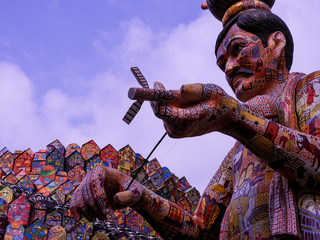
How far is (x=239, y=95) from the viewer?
3375mm

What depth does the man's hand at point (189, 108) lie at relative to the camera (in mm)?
2400

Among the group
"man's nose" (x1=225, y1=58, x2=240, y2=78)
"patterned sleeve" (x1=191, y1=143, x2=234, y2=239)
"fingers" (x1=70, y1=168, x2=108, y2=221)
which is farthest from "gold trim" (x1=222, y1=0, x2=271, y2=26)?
"fingers" (x1=70, y1=168, x2=108, y2=221)

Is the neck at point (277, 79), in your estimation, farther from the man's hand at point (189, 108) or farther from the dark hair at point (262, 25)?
the man's hand at point (189, 108)

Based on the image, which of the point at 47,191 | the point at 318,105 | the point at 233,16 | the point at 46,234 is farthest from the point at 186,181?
the point at 318,105

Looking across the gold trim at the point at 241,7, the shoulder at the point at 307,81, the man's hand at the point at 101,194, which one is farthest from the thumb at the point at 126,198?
the gold trim at the point at 241,7

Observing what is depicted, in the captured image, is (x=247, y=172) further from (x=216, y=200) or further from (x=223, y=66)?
(x=223, y=66)

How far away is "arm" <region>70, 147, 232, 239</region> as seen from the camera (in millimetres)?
2713

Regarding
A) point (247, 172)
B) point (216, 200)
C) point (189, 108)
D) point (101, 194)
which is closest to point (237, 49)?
point (247, 172)

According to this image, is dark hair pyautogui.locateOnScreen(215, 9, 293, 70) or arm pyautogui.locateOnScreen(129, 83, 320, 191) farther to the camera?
dark hair pyautogui.locateOnScreen(215, 9, 293, 70)

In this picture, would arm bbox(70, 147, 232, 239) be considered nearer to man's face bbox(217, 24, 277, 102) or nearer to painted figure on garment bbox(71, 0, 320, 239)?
painted figure on garment bbox(71, 0, 320, 239)

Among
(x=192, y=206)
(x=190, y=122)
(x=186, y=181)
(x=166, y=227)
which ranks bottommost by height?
(x=166, y=227)

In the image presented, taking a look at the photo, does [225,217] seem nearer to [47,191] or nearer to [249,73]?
[249,73]

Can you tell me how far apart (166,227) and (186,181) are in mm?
7531

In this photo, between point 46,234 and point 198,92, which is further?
point 46,234
